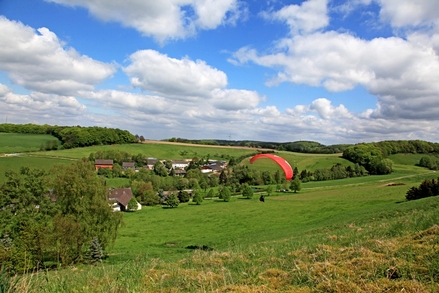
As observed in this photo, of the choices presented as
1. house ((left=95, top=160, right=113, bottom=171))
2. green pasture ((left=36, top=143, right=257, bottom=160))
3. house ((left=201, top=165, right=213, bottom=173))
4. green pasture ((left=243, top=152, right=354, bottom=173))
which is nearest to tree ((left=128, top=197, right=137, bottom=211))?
house ((left=95, top=160, right=113, bottom=171))

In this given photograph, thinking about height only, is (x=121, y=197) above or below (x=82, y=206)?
below

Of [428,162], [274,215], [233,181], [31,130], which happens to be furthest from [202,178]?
[31,130]

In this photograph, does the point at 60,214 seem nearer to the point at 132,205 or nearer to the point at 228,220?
the point at 228,220

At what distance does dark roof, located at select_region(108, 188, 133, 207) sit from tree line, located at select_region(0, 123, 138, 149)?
5744 centimetres

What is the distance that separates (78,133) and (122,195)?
223ft

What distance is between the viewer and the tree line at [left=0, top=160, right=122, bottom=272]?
27516mm

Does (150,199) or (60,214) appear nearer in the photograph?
(60,214)

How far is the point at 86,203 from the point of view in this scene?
30531 mm

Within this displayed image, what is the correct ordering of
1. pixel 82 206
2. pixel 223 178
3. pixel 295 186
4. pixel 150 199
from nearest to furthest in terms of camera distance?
pixel 82 206 < pixel 150 199 < pixel 295 186 < pixel 223 178

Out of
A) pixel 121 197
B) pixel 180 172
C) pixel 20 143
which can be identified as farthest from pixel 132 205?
pixel 20 143

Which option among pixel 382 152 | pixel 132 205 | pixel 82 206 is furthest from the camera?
pixel 382 152

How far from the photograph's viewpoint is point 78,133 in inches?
5256

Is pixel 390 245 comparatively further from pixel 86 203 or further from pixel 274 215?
pixel 274 215

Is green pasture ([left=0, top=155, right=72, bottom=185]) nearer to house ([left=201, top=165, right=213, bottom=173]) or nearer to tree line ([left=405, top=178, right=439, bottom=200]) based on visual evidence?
house ([left=201, top=165, right=213, bottom=173])
